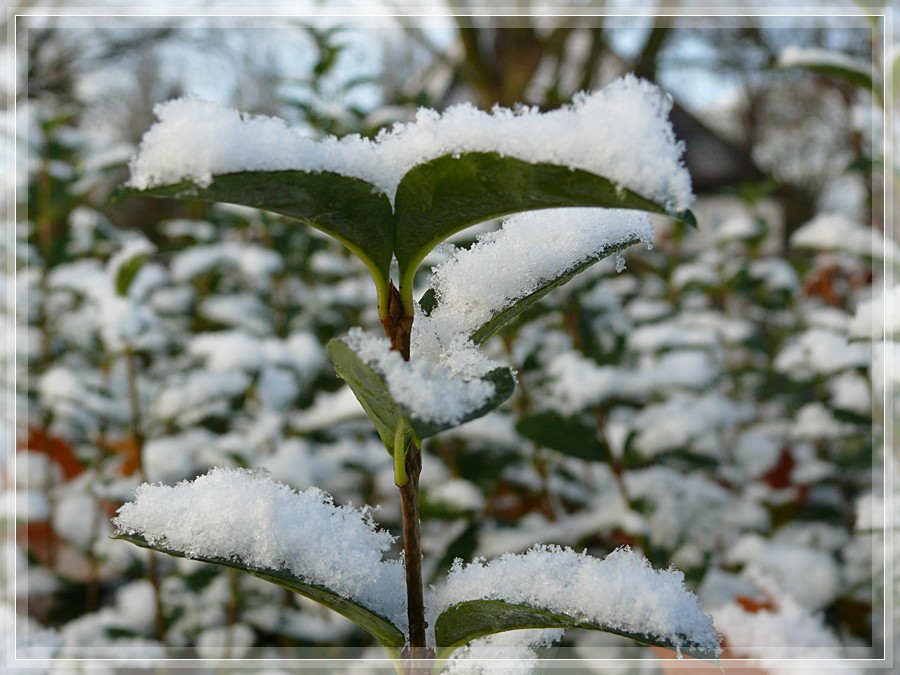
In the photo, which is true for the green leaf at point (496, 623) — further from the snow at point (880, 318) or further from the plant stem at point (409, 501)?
the snow at point (880, 318)

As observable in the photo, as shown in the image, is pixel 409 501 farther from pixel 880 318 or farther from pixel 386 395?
pixel 880 318

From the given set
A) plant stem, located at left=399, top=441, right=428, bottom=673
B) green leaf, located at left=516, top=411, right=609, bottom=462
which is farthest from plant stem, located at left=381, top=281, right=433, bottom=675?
green leaf, located at left=516, top=411, right=609, bottom=462

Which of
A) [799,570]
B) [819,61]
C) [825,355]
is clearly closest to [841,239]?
[825,355]

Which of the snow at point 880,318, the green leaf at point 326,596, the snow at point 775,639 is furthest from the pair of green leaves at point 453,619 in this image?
the snow at point 880,318

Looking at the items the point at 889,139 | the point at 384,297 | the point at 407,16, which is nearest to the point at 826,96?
the point at 407,16

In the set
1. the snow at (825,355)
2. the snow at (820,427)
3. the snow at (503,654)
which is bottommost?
the snow at (503,654)

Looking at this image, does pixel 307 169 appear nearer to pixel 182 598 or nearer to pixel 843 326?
pixel 182 598

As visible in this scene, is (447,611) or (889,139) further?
(889,139)
